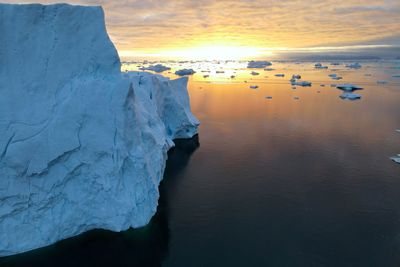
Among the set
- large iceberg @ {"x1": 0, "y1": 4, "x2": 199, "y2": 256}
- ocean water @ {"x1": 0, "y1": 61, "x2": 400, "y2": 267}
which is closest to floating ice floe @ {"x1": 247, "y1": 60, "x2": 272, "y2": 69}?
ocean water @ {"x1": 0, "y1": 61, "x2": 400, "y2": 267}

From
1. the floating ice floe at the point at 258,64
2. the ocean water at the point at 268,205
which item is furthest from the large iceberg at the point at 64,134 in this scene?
the floating ice floe at the point at 258,64

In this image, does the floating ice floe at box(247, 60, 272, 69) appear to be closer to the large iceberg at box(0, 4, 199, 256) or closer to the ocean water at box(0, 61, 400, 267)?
the ocean water at box(0, 61, 400, 267)

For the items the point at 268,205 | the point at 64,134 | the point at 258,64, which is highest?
the point at 64,134

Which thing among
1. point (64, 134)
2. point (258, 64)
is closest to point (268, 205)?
point (64, 134)

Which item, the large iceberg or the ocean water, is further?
the ocean water

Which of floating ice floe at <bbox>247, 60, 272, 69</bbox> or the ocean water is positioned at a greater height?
floating ice floe at <bbox>247, 60, 272, 69</bbox>

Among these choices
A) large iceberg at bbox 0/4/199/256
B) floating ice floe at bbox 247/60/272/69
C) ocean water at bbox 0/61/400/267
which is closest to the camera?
large iceberg at bbox 0/4/199/256

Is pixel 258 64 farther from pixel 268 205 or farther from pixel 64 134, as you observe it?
pixel 64 134
